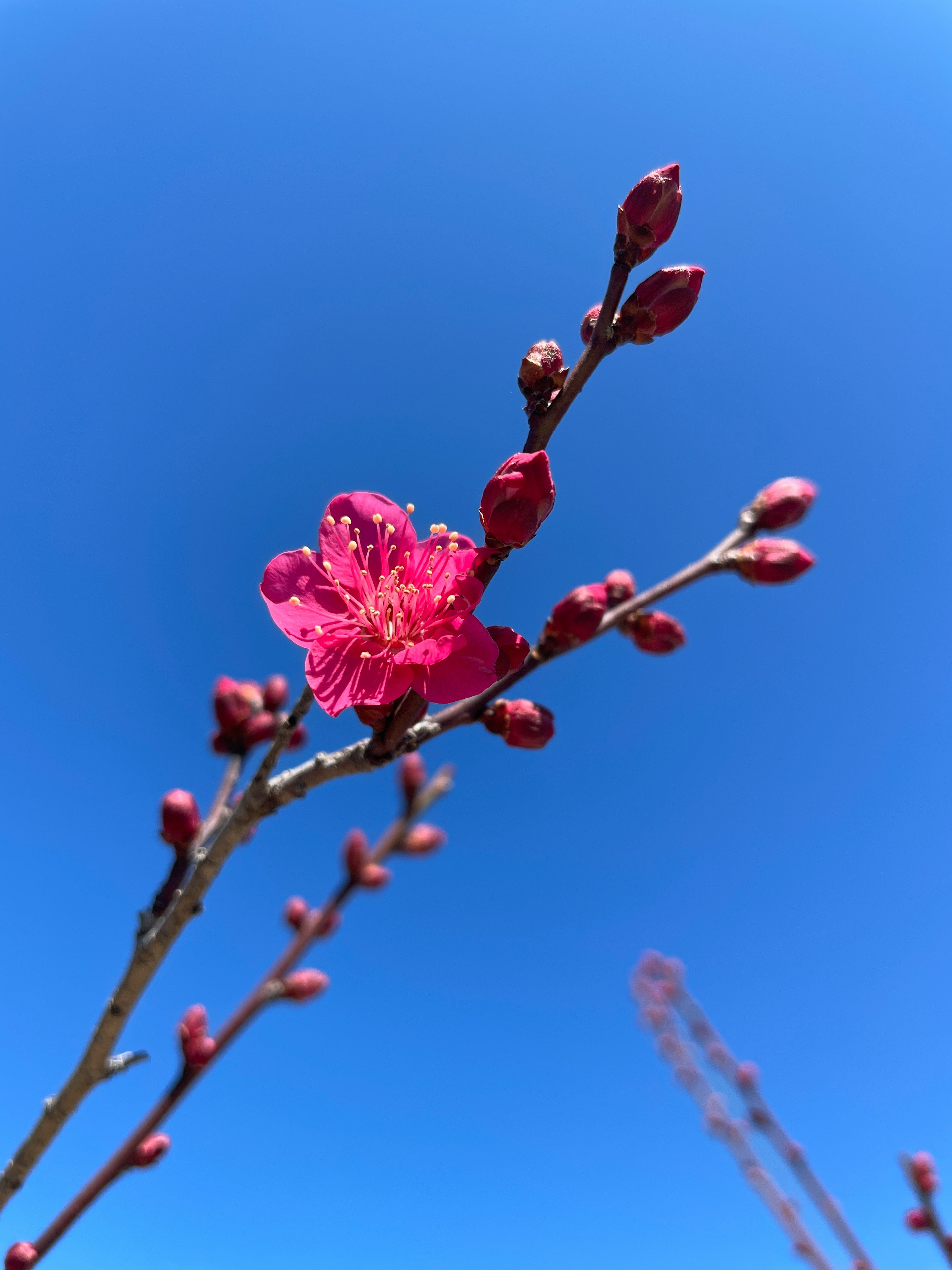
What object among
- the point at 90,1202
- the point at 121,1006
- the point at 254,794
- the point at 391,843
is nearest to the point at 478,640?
the point at 254,794

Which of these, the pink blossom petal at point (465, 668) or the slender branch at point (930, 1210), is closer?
the pink blossom petal at point (465, 668)

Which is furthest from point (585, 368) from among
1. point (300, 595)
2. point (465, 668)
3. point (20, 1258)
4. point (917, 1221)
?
point (917, 1221)

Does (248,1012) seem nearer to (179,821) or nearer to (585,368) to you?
(179,821)

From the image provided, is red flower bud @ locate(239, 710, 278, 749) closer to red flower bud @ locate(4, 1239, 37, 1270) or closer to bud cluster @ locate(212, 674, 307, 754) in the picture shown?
bud cluster @ locate(212, 674, 307, 754)

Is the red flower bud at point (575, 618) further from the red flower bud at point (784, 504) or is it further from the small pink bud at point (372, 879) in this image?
the small pink bud at point (372, 879)

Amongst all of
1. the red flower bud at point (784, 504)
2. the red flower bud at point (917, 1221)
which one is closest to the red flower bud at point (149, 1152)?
the red flower bud at point (784, 504)

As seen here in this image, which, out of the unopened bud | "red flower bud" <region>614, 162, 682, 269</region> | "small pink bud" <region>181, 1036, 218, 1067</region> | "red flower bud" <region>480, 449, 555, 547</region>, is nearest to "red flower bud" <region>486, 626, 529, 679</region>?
"red flower bud" <region>480, 449, 555, 547</region>

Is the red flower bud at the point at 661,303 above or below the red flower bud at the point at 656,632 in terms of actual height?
above

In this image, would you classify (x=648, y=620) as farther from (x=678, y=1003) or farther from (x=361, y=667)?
(x=678, y=1003)
